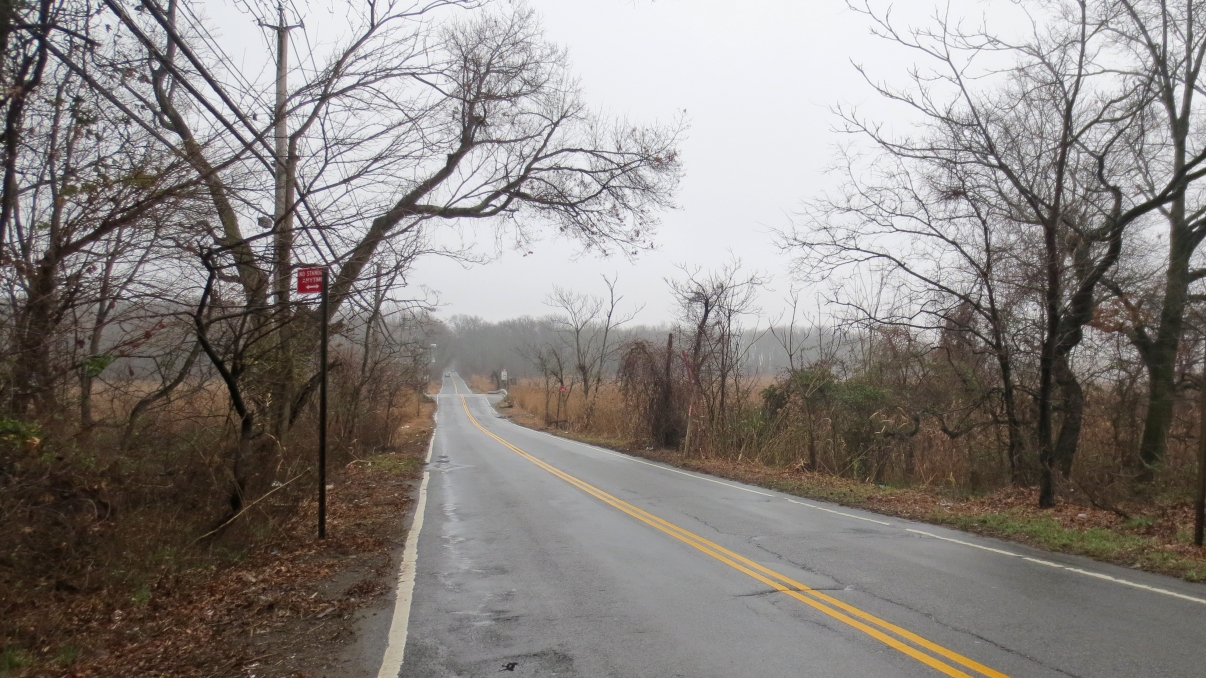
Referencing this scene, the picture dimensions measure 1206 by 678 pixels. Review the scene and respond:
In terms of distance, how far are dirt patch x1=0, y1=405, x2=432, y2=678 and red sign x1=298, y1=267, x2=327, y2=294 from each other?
305cm

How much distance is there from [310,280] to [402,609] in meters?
4.17

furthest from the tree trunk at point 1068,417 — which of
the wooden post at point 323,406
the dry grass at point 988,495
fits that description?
the wooden post at point 323,406

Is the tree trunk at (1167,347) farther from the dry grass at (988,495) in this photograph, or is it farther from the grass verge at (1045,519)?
the grass verge at (1045,519)

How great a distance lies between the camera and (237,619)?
6.77 m

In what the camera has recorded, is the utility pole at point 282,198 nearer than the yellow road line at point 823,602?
No

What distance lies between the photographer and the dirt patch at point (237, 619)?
5.56 metres

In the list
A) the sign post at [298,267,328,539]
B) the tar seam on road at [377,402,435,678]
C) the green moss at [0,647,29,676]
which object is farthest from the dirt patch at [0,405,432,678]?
the sign post at [298,267,328,539]

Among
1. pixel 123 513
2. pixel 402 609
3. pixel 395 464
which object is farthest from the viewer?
pixel 395 464

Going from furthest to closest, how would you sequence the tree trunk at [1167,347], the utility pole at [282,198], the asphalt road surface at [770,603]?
1. the tree trunk at [1167,347]
2. the utility pole at [282,198]
3. the asphalt road surface at [770,603]

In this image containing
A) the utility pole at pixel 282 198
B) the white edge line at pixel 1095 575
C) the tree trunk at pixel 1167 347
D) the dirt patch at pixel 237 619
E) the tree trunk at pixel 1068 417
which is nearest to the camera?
the dirt patch at pixel 237 619

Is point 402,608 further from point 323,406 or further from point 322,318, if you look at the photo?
point 322,318

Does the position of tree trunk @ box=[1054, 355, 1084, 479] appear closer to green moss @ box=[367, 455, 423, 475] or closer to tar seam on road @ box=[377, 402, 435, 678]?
tar seam on road @ box=[377, 402, 435, 678]

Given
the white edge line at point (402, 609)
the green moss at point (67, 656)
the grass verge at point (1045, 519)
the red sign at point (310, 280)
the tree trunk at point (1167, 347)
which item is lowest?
the green moss at point (67, 656)

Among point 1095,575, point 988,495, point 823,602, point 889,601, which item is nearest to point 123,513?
point 823,602
